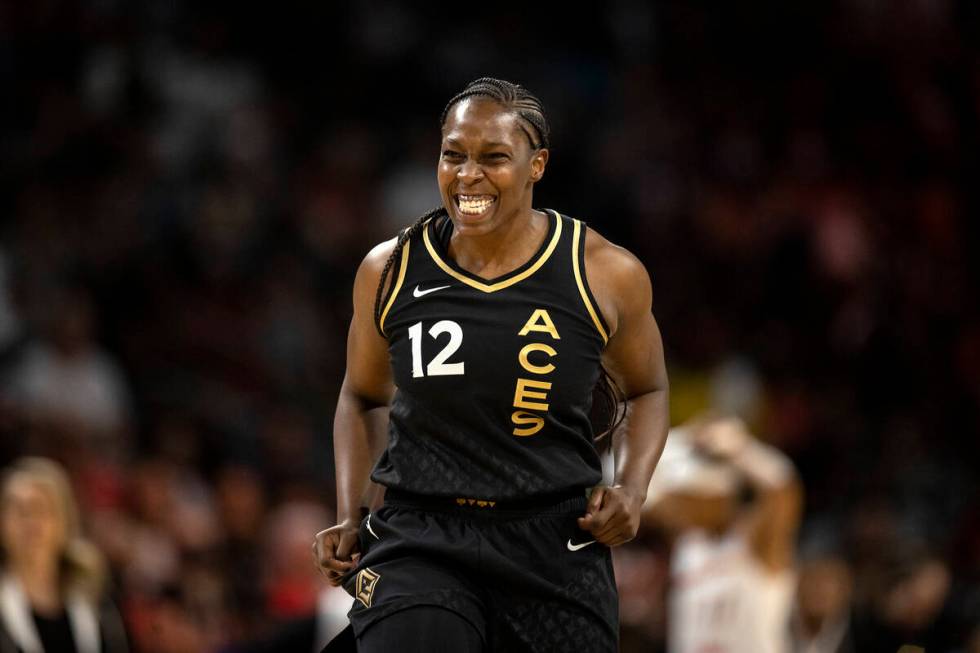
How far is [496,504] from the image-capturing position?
12.7ft

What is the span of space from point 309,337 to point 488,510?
7.28m

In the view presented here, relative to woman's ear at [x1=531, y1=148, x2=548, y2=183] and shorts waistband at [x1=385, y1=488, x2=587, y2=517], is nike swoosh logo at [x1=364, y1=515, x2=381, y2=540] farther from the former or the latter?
woman's ear at [x1=531, y1=148, x2=548, y2=183]

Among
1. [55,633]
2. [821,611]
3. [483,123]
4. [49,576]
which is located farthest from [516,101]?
[821,611]

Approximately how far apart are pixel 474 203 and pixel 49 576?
4229 mm

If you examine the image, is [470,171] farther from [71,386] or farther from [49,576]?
[71,386]

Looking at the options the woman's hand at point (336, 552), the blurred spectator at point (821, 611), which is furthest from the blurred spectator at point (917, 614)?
the woman's hand at point (336, 552)

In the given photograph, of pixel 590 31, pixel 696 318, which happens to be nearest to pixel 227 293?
pixel 696 318

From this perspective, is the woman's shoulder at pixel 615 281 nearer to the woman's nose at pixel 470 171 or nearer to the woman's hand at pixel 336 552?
the woman's nose at pixel 470 171

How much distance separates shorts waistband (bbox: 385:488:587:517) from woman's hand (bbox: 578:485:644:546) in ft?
0.15

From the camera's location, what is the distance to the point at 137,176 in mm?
11352

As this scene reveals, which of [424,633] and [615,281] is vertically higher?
[615,281]

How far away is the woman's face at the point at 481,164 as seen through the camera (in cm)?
391

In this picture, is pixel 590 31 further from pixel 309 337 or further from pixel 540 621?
pixel 540 621

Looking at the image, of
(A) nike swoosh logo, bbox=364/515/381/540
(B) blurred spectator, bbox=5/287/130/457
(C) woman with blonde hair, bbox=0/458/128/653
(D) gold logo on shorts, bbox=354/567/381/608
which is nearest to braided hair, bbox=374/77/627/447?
(A) nike swoosh logo, bbox=364/515/381/540
